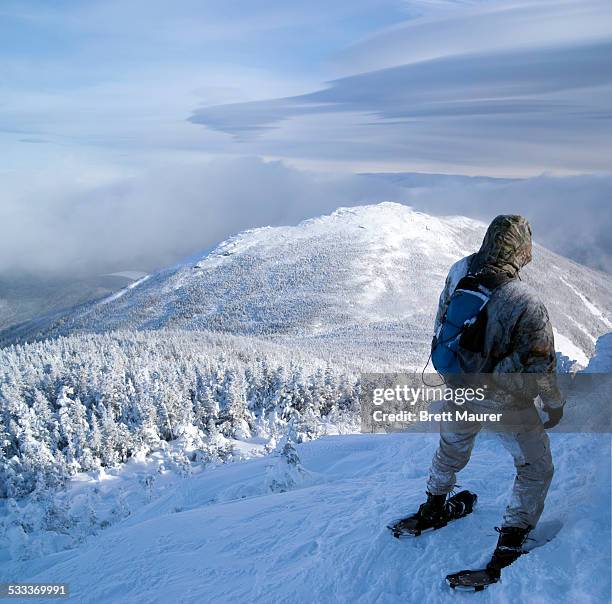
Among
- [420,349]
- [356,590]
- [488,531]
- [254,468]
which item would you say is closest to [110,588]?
[356,590]

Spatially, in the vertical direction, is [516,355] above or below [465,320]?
below

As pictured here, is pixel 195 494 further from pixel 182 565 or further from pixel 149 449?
pixel 149 449

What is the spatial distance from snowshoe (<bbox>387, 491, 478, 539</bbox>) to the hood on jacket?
3208 millimetres

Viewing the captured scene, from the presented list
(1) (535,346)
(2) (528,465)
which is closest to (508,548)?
(2) (528,465)

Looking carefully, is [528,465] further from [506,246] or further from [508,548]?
[506,246]

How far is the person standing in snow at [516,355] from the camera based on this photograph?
196 inches

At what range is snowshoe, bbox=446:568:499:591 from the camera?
5.23m

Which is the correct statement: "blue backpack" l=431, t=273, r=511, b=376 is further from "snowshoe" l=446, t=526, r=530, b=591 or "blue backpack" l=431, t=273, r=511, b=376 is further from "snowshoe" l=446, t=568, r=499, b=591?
"snowshoe" l=446, t=568, r=499, b=591

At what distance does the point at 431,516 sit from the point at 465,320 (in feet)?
9.93

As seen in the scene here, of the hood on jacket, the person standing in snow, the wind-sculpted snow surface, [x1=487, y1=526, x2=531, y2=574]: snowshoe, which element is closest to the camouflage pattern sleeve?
the person standing in snow

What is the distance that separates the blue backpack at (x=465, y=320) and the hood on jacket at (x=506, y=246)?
130mm

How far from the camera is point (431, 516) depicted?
6.48 m

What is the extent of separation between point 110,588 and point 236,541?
232 centimetres

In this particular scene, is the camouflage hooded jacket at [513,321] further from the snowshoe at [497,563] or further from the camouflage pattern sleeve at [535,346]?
the snowshoe at [497,563]
